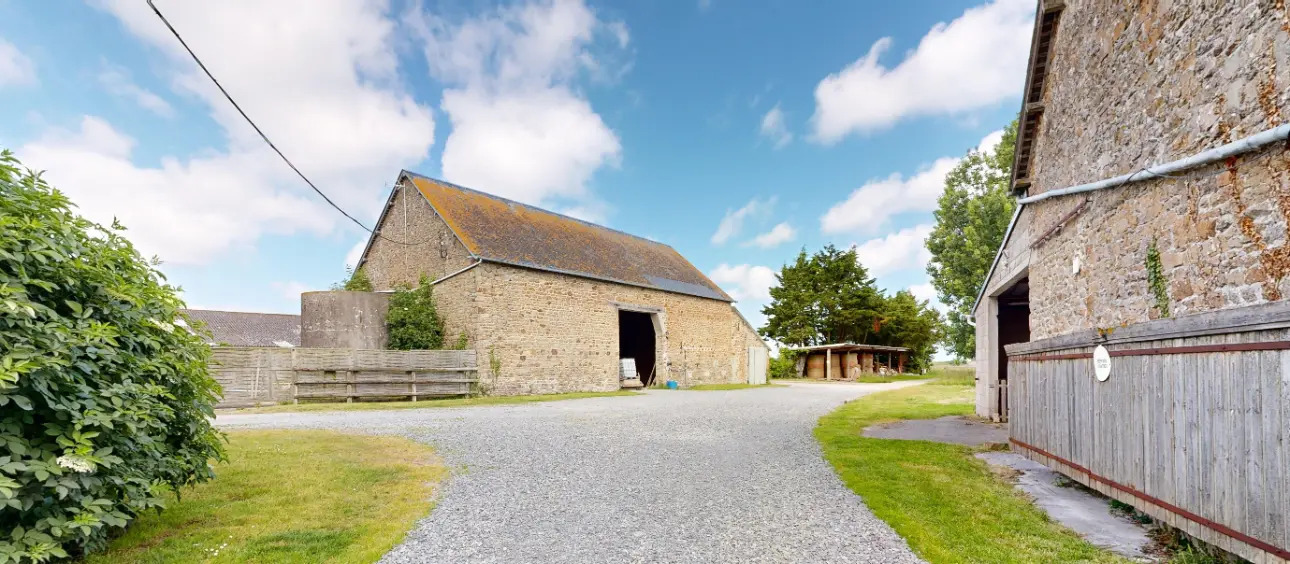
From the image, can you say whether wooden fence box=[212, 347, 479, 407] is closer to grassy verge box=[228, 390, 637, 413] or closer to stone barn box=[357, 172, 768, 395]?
grassy verge box=[228, 390, 637, 413]

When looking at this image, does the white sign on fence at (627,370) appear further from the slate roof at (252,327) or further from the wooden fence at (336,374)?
the slate roof at (252,327)

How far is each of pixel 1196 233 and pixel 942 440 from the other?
4.50 metres

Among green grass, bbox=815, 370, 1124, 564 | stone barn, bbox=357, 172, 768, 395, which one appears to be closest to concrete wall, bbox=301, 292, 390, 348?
stone barn, bbox=357, 172, 768, 395

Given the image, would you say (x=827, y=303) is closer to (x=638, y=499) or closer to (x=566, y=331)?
(x=566, y=331)

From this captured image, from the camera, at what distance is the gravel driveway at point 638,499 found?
3955mm

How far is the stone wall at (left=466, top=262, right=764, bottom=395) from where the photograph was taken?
738 inches

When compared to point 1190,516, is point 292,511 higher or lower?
lower

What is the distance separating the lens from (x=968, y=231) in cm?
2862

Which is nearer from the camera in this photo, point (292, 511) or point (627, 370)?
point (292, 511)

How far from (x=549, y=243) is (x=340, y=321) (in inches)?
320

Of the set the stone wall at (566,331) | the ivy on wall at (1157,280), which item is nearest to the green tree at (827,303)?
the stone wall at (566,331)

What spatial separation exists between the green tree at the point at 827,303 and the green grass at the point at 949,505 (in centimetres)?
4056

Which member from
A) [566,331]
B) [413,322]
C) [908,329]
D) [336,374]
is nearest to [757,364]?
[566,331]

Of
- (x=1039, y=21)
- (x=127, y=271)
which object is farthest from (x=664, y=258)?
(x=127, y=271)
